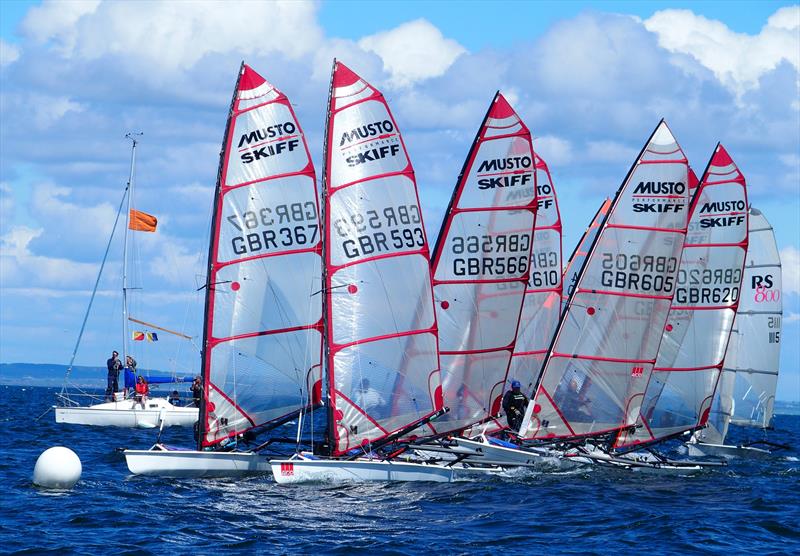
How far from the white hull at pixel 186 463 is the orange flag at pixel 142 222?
20.1 meters

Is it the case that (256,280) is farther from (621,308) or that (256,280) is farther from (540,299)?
(540,299)

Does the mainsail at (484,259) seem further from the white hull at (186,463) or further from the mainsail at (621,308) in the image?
the white hull at (186,463)

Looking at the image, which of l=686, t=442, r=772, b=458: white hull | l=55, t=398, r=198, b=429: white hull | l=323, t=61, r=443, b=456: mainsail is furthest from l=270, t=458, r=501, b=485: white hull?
l=55, t=398, r=198, b=429: white hull

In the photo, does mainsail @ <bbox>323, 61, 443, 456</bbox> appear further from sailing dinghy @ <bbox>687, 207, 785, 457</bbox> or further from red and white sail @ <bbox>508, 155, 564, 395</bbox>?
sailing dinghy @ <bbox>687, 207, 785, 457</bbox>

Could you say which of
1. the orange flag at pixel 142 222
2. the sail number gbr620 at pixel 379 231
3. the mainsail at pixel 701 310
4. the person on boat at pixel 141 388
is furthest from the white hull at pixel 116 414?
the sail number gbr620 at pixel 379 231

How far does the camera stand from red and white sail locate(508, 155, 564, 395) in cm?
3372

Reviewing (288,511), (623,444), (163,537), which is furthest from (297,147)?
(623,444)

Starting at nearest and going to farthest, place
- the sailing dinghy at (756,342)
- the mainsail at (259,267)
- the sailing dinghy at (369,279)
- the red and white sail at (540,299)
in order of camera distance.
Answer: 1. the sailing dinghy at (369,279)
2. the mainsail at (259,267)
3. the red and white sail at (540,299)
4. the sailing dinghy at (756,342)

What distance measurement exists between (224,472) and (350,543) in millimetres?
6563

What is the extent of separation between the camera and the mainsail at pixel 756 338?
40.2 meters

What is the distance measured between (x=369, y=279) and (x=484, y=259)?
4440 millimetres

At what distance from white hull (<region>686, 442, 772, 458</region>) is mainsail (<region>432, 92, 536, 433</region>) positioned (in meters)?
10.8

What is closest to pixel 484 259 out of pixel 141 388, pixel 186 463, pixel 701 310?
pixel 701 310

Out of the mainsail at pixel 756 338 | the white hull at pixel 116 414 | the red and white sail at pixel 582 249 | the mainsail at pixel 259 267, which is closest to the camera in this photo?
the mainsail at pixel 259 267
